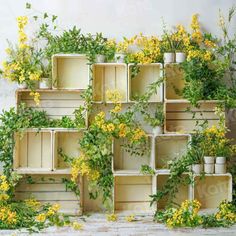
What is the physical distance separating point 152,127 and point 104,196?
2.10 ft

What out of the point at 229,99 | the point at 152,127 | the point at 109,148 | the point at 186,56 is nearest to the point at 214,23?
the point at 186,56

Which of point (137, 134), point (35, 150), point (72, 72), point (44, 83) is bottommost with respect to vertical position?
point (35, 150)

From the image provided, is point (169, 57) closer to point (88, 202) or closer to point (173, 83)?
point (173, 83)

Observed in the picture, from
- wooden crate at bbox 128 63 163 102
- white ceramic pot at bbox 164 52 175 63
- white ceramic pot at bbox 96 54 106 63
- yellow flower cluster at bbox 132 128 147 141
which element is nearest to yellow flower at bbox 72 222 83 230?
yellow flower cluster at bbox 132 128 147 141

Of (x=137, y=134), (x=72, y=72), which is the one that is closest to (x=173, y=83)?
(x=137, y=134)

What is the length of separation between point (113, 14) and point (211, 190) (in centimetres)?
156

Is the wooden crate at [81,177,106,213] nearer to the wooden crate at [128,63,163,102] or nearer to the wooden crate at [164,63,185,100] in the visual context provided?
the wooden crate at [128,63,163,102]

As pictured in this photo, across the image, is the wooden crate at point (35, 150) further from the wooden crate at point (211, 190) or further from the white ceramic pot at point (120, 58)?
the wooden crate at point (211, 190)

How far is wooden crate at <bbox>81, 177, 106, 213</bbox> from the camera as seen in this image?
3621 millimetres

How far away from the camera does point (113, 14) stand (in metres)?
3.67

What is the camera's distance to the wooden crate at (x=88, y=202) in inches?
143

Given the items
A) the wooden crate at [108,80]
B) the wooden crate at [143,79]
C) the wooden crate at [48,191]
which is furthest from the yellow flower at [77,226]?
the wooden crate at [143,79]

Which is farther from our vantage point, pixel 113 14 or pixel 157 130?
pixel 113 14

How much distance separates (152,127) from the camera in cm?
360
